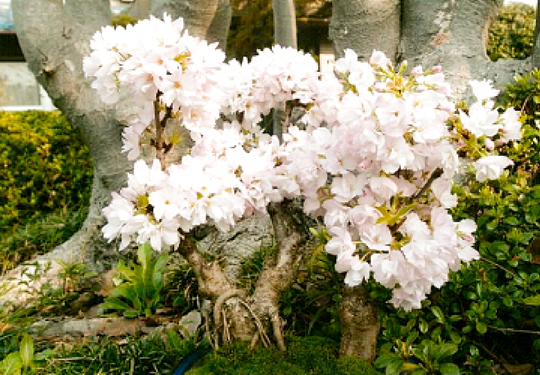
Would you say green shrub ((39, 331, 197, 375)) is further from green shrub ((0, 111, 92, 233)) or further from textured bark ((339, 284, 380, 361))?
green shrub ((0, 111, 92, 233))

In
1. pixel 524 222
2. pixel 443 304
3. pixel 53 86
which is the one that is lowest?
pixel 443 304

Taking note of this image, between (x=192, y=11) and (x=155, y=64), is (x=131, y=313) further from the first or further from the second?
(x=192, y=11)

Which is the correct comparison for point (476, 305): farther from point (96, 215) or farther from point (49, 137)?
point (49, 137)

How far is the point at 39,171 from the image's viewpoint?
5.39 m

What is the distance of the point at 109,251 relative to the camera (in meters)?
3.75

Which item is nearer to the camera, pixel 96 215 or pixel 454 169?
pixel 454 169

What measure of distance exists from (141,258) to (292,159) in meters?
1.64

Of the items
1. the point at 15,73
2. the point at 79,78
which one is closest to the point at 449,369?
the point at 79,78

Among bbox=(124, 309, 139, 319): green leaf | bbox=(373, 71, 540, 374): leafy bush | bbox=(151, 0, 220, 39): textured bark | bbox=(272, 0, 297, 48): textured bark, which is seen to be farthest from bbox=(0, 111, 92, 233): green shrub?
bbox=(373, 71, 540, 374): leafy bush

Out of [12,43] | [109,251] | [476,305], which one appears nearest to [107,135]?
[109,251]

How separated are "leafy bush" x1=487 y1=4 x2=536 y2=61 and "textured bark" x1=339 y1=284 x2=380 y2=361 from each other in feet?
21.4

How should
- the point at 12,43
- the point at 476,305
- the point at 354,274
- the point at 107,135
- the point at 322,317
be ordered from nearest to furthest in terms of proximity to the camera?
1. the point at 354,274
2. the point at 476,305
3. the point at 322,317
4. the point at 107,135
5. the point at 12,43

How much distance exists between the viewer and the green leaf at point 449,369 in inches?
80.0

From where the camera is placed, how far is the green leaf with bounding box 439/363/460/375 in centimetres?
203
